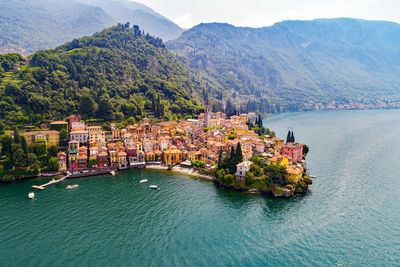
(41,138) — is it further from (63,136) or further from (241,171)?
(241,171)

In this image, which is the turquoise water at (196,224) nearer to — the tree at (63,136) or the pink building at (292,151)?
the pink building at (292,151)

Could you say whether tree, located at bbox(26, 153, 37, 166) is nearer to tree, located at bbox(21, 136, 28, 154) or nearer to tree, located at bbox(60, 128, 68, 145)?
tree, located at bbox(21, 136, 28, 154)

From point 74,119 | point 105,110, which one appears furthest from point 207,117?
point 74,119

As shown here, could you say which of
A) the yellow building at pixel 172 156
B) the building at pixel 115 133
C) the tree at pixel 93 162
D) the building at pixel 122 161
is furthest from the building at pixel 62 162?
the yellow building at pixel 172 156

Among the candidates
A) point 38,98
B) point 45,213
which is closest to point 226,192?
point 45,213

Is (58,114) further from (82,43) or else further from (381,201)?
(381,201)
